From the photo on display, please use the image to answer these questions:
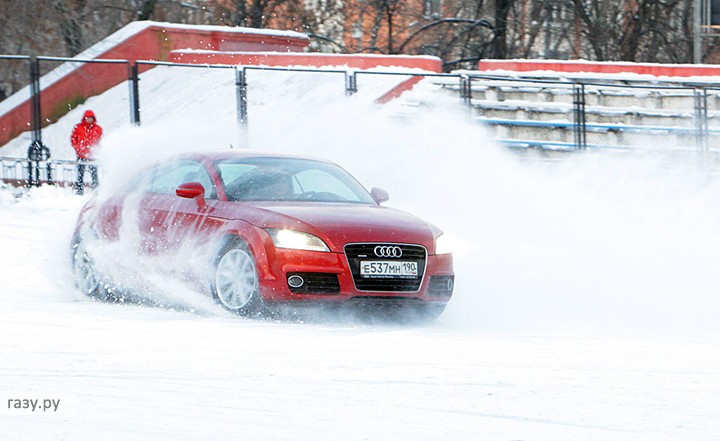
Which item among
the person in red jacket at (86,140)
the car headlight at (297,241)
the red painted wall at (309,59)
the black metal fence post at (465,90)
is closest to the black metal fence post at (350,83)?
the black metal fence post at (465,90)

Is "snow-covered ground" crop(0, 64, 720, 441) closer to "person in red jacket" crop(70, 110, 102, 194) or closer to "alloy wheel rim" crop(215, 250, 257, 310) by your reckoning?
"alloy wheel rim" crop(215, 250, 257, 310)

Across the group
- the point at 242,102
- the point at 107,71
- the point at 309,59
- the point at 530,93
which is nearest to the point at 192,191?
the point at 242,102

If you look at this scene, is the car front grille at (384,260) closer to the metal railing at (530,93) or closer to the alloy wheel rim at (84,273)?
the alloy wheel rim at (84,273)

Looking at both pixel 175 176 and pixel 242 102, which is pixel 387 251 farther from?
pixel 242 102

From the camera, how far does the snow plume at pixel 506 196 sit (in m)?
12.4

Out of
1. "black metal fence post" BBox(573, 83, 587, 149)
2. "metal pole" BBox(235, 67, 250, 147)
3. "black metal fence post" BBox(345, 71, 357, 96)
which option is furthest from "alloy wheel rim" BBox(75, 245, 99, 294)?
"black metal fence post" BBox(573, 83, 587, 149)

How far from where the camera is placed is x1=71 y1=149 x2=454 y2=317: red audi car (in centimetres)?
1032

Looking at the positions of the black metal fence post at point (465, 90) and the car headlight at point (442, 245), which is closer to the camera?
the car headlight at point (442, 245)

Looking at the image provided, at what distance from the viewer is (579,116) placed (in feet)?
72.5

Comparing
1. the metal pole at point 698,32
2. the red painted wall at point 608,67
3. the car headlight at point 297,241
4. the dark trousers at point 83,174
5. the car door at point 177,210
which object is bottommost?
the car headlight at point 297,241

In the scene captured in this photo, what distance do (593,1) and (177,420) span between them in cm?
3119

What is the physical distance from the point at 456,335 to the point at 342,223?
122cm

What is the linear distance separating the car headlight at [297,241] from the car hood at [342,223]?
4cm

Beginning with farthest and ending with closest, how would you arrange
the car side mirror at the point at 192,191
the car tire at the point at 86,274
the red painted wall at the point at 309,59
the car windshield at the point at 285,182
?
the red painted wall at the point at 309,59
the car tire at the point at 86,274
the car windshield at the point at 285,182
the car side mirror at the point at 192,191
